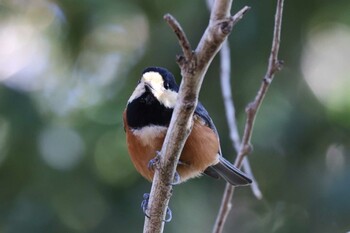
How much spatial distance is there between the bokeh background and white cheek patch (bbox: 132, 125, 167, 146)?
1.77m

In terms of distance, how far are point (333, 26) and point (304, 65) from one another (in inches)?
13.4

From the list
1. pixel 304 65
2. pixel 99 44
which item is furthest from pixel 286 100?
pixel 99 44

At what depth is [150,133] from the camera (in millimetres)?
2607

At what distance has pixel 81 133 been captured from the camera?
465 cm

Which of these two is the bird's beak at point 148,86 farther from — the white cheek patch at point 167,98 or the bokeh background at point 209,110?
the bokeh background at point 209,110

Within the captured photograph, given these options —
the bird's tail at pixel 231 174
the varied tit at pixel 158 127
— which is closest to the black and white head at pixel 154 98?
the varied tit at pixel 158 127

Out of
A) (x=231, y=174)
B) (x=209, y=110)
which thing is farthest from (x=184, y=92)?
(x=209, y=110)

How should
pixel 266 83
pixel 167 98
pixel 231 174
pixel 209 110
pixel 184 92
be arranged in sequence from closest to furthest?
pixel 184 92 < pixel 266 83 < pixel 167 98 < pixel 231 174 < pixel 209 110

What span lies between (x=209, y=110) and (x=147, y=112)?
206cm

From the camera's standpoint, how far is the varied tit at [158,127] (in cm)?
254

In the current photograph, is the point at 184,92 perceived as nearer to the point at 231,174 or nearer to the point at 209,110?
the point at 231,174

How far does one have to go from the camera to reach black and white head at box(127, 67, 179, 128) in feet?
8.30

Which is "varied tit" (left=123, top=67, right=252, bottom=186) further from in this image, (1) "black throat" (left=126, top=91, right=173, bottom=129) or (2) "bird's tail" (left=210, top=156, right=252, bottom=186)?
(2) "bird's tail" (left=210, top=156, right=252, bottom=186)

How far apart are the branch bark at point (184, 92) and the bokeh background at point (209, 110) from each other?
91.3 inches
